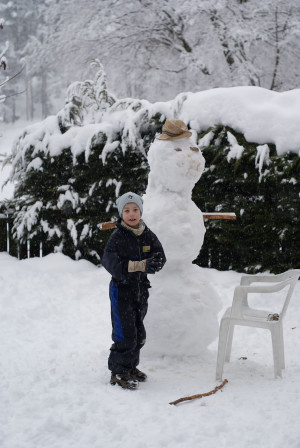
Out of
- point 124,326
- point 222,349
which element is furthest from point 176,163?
point 222,349

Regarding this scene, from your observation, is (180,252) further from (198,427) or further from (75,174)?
(75,174)

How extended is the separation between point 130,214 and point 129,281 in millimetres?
449

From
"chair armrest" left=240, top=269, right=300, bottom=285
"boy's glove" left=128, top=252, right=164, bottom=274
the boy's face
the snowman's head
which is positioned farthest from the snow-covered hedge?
"boy's glove" left=128, top=252, right=164, bottom=274

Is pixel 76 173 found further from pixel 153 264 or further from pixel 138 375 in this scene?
pixel 138 375

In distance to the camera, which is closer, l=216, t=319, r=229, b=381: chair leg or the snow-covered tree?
l=216, t=319, r=229, b=381: chair leg

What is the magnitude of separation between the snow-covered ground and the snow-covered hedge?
1135mm

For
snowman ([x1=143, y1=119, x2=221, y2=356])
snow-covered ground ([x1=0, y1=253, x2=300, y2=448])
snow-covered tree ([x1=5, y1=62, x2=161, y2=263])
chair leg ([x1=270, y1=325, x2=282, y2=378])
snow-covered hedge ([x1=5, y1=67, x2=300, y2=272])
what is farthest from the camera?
snow-covered tree ([x1=5, y1=62, x2=161, y2=263])

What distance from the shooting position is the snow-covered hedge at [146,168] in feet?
17.5

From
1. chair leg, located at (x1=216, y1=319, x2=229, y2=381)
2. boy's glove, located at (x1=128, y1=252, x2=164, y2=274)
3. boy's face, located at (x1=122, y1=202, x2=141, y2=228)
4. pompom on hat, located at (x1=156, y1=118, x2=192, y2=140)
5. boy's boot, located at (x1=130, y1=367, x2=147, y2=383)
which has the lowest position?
boy's boot, located at (x1=130, y1=367, x2=147, y2=383)

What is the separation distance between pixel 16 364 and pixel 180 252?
4.80ft

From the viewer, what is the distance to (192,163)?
11.7 feet

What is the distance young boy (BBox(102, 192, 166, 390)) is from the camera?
119 inches

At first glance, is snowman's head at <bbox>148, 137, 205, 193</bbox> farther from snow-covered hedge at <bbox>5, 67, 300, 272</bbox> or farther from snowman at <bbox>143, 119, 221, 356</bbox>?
snow-covered hedge at <bbox>5, 67, 300, 272</bbox>

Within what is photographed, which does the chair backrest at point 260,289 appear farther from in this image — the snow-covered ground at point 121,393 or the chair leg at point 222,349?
the snow-covered ground at point 121,393
